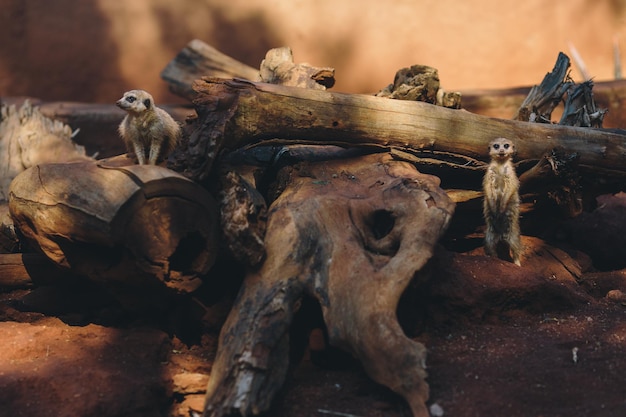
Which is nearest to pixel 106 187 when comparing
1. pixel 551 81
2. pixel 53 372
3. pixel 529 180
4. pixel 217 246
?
pixel 217 246

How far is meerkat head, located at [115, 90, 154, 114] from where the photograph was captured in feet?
14.5

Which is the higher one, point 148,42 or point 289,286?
point 148,42

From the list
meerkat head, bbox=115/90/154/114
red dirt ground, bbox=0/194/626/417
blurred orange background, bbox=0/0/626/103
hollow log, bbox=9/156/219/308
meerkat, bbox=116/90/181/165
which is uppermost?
blurred orange background, bbox=0/0/626/103

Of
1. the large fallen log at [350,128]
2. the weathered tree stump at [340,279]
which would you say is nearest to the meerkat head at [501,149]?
the large fallen log at [350,128]

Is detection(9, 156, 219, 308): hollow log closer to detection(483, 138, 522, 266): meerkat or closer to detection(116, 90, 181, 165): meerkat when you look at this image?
detection(116, 90, 181, 165): meerkat

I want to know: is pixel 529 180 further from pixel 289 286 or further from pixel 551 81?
pixel 289 286

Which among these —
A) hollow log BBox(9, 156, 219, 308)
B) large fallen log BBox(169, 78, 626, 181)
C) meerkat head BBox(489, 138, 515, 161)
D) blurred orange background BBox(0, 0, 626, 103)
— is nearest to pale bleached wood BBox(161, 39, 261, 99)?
blurred orange background BBox(0, 0, 626, 103)

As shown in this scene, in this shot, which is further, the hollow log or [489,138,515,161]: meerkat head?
[489,138,515,161]: meerkat head

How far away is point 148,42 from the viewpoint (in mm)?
9672

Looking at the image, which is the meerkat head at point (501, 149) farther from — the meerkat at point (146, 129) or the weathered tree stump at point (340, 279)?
the meerkat at point (146, 129)

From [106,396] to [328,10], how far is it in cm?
731

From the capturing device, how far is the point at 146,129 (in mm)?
4492

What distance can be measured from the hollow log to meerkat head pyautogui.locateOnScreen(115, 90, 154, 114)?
0.66 meters

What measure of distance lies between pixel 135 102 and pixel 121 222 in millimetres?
1160
